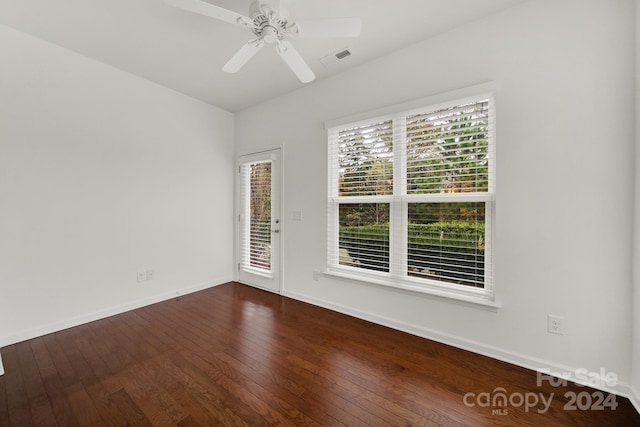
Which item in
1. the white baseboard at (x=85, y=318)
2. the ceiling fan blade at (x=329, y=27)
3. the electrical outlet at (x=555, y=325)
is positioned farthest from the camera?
the white baseboard at (x=85, y=318)

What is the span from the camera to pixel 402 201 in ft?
8.38

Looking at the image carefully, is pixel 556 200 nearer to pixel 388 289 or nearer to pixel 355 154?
pixel 388 289

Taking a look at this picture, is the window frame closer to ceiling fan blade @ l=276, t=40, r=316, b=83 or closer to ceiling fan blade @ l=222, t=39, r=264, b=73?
ceiling fan blade @ l=276, t=40, r=316, b=83

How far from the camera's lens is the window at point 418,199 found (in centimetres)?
218

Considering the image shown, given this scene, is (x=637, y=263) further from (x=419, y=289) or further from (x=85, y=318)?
(x=85, y=318)

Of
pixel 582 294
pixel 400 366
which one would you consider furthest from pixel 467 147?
pixel 400 366

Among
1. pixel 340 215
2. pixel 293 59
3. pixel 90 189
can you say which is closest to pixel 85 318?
pixel 90 189

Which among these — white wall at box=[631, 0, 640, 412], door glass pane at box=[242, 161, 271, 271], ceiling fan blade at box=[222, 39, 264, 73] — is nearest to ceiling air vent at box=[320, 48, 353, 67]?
ceiling fan blade at box=[222, 39, 264, 73]

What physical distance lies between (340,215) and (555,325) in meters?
2.04

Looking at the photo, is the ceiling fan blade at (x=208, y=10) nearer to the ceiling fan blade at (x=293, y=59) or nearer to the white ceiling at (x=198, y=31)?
the ceiling fan blade at (x=293, y=59)

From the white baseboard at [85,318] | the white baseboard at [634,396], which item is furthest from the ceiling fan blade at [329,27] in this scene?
the white baseboard at [85,318]

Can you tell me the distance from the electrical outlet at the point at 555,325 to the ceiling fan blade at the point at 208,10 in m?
2.98

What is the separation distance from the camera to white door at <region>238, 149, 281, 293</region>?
361 cm

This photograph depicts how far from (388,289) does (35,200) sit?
3456 millimetres
